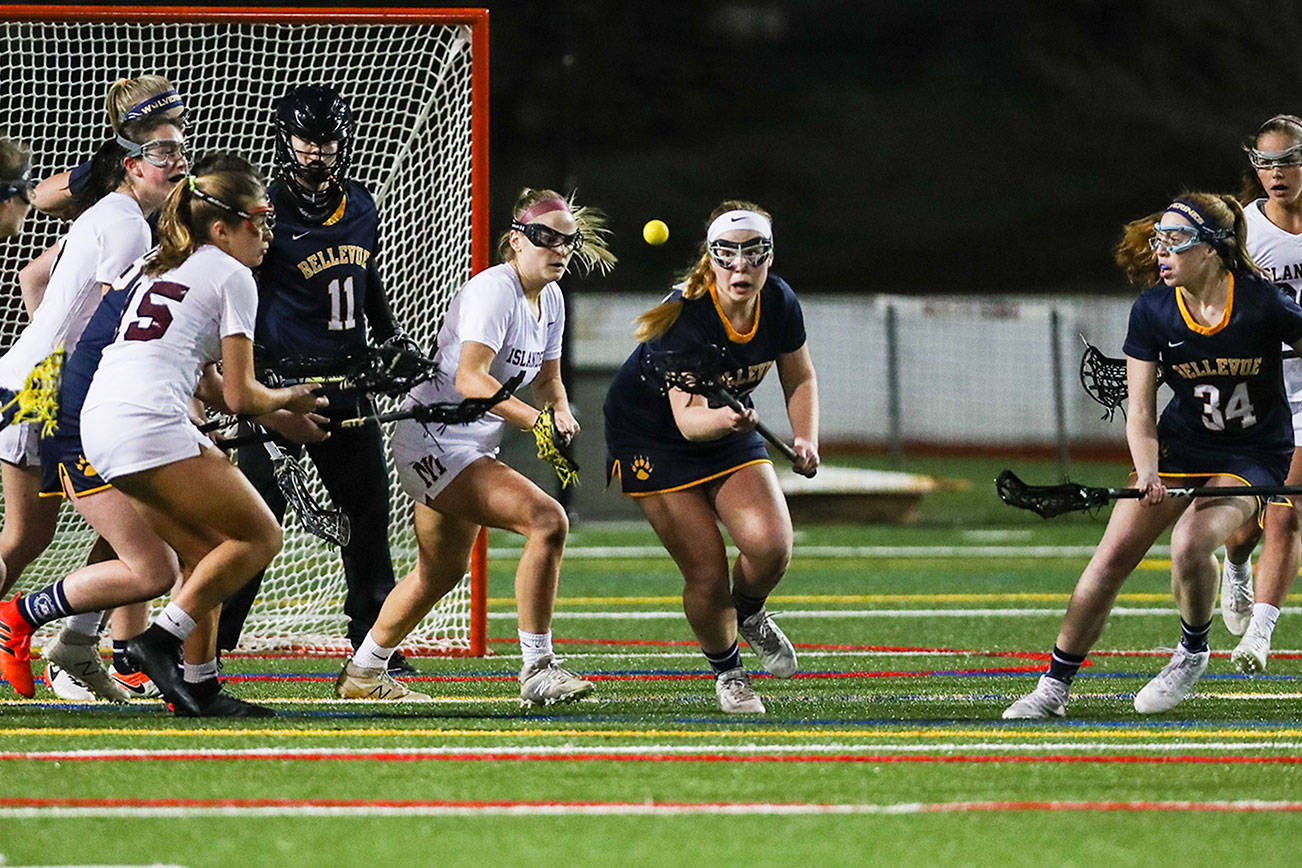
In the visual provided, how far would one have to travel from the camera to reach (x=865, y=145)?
2980 centimetres

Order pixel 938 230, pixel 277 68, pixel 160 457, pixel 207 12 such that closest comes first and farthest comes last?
pixel 160 457, pixel 207 12, pixel 277 68, pixel 938 230

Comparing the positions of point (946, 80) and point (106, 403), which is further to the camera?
point (946, 80)

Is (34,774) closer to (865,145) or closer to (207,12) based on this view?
(207,12)

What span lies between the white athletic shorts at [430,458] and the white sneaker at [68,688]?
45.8 inches

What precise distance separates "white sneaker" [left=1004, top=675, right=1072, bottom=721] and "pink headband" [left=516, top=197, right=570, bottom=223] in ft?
6.38

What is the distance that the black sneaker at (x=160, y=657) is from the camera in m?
5.41

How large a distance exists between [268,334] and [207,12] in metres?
1.52

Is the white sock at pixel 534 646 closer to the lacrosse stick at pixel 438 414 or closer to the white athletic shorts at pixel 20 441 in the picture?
the lacrosse stick at pixel 438 414

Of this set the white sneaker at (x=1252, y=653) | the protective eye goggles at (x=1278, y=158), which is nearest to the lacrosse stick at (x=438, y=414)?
the white sneaker at (x=1252, y=653)

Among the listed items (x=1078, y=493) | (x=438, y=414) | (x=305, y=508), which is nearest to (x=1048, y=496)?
(x=1078, y=493)

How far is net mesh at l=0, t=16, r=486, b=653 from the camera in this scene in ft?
25.2

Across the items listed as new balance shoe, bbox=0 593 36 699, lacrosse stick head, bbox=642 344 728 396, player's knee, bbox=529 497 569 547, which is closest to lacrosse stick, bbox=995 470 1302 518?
lacrosse stick head, bbox=642 344 728 396

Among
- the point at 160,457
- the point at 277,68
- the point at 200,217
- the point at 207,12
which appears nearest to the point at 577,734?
the point at 160,457

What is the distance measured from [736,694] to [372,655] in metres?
1.16
